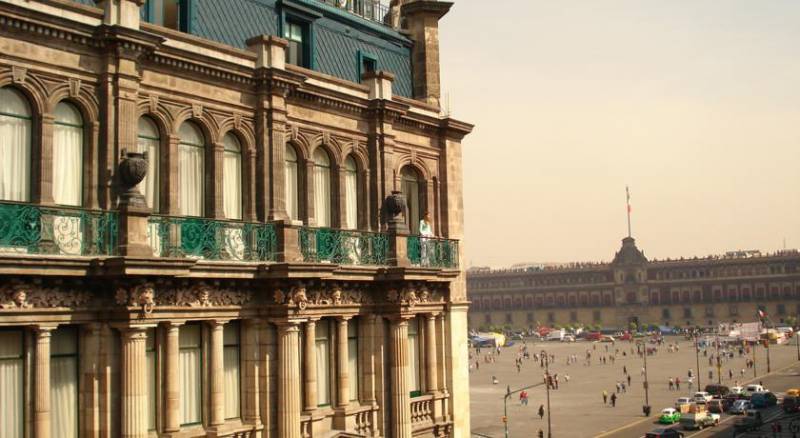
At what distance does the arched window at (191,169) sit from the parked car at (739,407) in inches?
2662

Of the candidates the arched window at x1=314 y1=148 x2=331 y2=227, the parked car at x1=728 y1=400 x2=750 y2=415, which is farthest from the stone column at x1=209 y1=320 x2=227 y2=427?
the parked car at x1=728 y1=400 x2=750 y2=415

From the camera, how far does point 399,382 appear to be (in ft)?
90.9

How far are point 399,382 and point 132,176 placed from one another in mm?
10563

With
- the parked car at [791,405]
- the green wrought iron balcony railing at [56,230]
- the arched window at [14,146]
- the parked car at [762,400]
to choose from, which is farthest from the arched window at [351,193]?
the parked car at [762,400]

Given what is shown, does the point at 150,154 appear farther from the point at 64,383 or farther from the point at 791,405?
the point at 791,405

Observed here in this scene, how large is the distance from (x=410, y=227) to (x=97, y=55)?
485 inches

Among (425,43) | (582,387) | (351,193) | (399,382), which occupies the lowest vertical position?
(582,387)

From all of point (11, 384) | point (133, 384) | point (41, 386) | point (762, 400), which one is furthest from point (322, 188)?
point (762, 400)

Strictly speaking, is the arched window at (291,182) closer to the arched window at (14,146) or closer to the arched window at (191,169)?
the arched window at (191,169)

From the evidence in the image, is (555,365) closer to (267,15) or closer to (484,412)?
(484,412)

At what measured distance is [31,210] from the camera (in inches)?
757

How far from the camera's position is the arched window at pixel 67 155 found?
814 inches

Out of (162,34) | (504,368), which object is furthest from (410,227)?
(504,368)

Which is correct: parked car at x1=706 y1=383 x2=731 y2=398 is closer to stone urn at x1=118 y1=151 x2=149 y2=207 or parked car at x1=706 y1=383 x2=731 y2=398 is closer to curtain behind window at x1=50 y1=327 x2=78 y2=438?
stone urn at x1=118 y1=151 x2=149 y2=207
